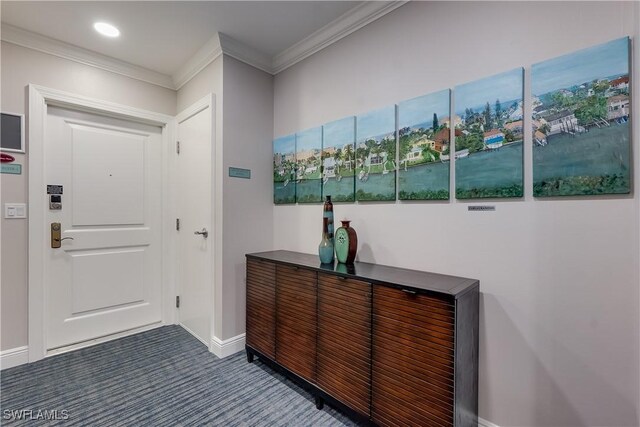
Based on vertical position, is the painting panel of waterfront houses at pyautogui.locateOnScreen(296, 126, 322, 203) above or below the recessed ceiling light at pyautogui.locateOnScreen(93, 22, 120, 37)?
below

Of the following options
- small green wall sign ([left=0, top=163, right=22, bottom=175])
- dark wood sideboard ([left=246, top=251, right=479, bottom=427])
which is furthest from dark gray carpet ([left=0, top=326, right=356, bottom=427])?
small green wall sign ([left=0, top=163, right=22, bottom=175])

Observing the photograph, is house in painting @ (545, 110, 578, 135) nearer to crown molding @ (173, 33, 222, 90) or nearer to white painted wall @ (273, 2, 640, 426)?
white painted wall @ (273, 2, 640, 426)


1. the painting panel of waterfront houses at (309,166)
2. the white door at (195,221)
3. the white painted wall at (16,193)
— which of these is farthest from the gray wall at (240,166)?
the white painted wall at (16,193)

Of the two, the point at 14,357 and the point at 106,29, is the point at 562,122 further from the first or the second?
the point at 14,357

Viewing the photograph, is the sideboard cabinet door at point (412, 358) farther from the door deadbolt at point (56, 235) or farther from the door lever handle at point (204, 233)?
the door deadbolt at point (56, 235)

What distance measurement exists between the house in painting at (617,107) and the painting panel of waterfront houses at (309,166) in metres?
1.65

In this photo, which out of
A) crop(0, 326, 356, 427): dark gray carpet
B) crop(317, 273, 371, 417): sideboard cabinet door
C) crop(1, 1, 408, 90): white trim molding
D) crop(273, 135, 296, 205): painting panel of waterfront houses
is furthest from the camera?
crop(273, 135, 296, 205): painting panel of waterfront houses

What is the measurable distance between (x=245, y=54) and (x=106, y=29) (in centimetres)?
103

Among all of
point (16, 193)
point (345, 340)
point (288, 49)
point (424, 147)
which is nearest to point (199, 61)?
point (288, 49)

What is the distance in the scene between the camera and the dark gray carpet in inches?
65.4

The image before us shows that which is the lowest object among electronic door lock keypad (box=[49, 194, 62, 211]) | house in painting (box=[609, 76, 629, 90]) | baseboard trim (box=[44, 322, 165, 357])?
baseboard trim (box=[44, 322, 165, 357])

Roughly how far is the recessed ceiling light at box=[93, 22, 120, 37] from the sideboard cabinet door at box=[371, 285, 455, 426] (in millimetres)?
2691

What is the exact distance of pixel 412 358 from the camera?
4.39 ft

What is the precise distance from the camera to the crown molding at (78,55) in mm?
2180
